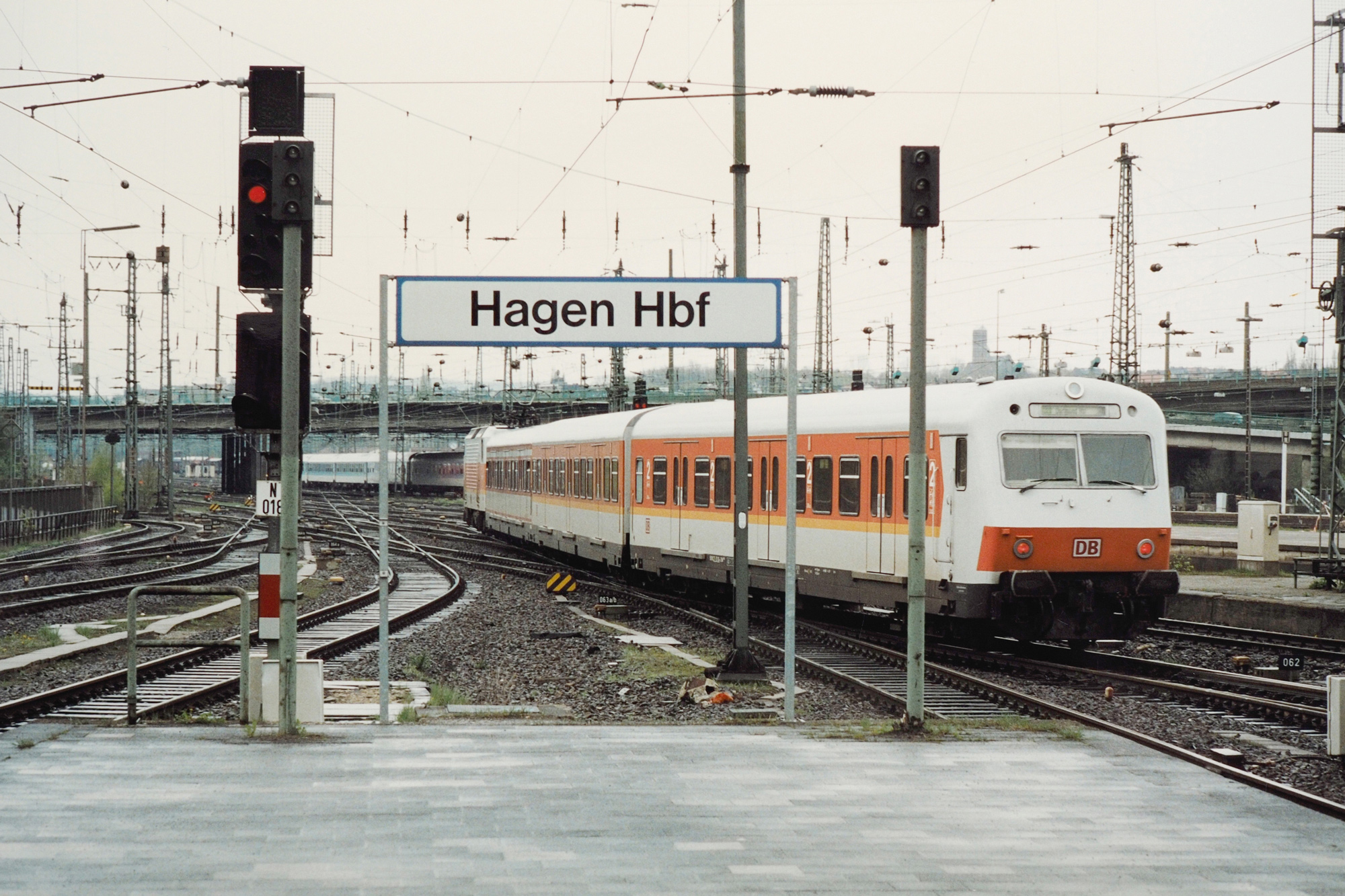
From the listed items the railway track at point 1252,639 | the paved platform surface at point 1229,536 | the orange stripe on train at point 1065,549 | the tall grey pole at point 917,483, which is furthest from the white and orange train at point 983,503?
the paved platform surface at point 1229,536

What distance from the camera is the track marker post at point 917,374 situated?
999 centimetres

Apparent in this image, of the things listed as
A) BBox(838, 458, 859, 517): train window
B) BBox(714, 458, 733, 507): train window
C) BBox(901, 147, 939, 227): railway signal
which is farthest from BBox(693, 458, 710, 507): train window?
BBox(901, 147, 939, 227): railway signal

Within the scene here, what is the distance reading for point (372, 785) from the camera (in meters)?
7.96

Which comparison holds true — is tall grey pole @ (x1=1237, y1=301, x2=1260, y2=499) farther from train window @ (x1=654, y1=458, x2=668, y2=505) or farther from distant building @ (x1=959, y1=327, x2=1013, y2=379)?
train window @ (x1=654, y1=458, x2=668, y2=505)

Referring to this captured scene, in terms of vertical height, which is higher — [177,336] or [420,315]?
[177,336]

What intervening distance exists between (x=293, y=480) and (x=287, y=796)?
2.62m

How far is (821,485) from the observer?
63.5 ft

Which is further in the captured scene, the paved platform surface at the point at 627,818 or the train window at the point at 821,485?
the train window at the point at 821,485

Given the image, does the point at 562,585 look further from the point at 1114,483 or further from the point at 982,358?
the point at 982,358

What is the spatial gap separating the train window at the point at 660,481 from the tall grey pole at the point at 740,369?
989cm

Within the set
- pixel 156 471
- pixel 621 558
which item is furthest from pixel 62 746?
pixel 156 471

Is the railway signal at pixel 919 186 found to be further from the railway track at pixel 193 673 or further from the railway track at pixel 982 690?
the railway track at pixel 193 673

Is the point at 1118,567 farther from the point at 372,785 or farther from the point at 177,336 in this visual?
the point at 177,336

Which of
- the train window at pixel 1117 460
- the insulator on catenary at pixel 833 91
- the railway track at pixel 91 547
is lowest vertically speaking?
the railway track at pixel 91 547
